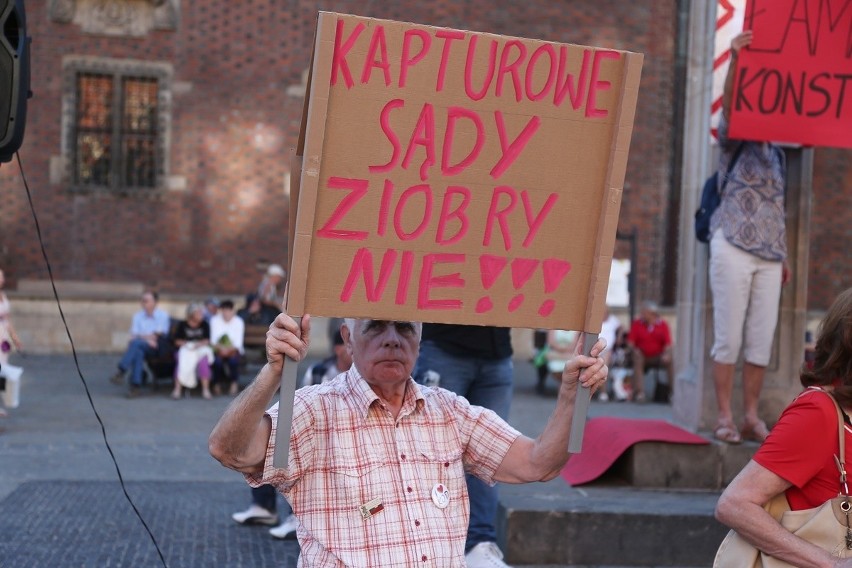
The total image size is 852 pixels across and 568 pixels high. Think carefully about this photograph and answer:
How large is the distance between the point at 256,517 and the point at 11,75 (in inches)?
125

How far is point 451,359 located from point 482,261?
2.12m

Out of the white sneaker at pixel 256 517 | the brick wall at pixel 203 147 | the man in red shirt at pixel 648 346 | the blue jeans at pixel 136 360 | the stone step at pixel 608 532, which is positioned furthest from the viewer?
the brick wall at pixel 203 147

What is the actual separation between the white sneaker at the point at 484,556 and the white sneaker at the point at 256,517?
2.13m

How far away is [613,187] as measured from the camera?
267 cm

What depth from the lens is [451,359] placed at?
4738mm

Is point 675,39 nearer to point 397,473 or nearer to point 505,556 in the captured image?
point 505,556

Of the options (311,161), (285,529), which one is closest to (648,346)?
(285,529)

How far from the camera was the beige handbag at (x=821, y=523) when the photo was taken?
2.49 meters

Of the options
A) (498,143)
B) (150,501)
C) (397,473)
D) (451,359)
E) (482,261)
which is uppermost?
(498,143)

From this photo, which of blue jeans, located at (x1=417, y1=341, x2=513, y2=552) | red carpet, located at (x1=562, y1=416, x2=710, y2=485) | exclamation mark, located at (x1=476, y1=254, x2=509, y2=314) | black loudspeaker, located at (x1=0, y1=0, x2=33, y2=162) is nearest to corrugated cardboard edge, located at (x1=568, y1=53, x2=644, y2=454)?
exclamation mark, located at (x1=476, y1=254, x2=509, y2=314)

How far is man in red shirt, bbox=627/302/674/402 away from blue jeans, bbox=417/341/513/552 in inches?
385

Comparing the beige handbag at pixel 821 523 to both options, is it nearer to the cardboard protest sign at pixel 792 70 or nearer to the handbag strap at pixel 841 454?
the handbag strap at pixel 841 454

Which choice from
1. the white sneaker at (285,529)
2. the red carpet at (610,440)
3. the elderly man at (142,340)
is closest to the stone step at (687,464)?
the red carpet at (610,440)

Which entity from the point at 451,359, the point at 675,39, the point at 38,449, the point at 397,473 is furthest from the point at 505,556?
the point at 675,39
